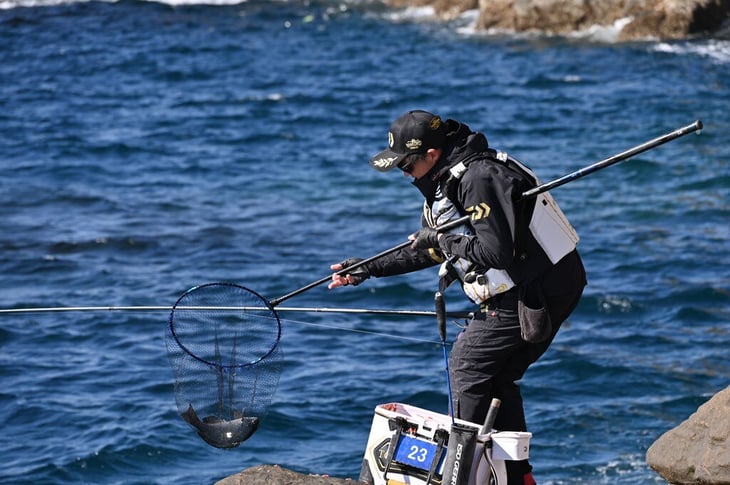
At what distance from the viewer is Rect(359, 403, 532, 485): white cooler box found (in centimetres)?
604

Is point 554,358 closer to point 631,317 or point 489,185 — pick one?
point 631,317

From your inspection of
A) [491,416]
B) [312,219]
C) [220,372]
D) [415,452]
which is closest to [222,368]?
[220,372]

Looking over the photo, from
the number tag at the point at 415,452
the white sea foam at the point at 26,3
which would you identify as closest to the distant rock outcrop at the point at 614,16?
the white sea foam at the point at 26,3

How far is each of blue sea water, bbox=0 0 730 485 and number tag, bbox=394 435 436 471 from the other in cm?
277

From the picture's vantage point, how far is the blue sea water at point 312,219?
33.3ft

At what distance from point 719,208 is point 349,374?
668 centimetres

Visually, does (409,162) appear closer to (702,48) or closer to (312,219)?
(312,219)

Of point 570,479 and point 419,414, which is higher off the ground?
point 419,414

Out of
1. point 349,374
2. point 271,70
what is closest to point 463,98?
point 271,70

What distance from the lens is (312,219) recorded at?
52.2ft

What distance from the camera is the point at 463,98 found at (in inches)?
883

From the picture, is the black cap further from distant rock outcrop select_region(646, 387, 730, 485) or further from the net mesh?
distant rock outcrop select_region(646, 387, 730, 485)

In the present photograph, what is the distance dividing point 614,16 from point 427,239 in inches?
861

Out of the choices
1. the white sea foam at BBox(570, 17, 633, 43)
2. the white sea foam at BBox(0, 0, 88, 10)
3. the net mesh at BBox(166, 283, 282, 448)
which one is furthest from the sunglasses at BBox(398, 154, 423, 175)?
the white sea foam at BBox(0, 0, 88, 10)
